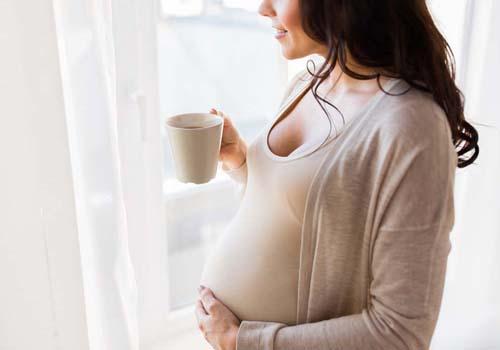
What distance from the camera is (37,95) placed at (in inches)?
33.2

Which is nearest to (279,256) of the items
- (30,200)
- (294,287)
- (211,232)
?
(294,287)

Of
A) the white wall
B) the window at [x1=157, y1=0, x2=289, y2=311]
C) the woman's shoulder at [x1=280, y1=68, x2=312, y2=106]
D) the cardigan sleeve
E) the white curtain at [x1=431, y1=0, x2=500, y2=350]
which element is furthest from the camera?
the white curtain at [x1=431, y1=0, x2=500, y2=350]

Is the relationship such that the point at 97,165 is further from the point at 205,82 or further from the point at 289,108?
the point at 205,82

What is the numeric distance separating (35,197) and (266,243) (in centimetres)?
41

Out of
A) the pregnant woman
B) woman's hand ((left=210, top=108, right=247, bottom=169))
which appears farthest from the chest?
woman's hand ((left=210, top=108, right=247, bottom=169))

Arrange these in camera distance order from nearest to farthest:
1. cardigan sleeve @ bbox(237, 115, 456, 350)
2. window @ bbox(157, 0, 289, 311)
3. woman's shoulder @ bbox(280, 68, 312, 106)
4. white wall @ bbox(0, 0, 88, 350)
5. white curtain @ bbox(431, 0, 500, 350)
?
cardigan sleeve @ bbox(237, 115, 456, 350) → white wall @ bbox(0, 0, 88, 350) → woman's shoulder @ bbox(280, 68, 312, 106) → window @ bbox(157, 0, 289, 311) → white curtain @ bbox(431, 0, 500, 350)

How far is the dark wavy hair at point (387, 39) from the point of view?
766 mm

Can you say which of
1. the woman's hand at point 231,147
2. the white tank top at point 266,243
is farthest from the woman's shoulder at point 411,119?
the woman's hand at point 231,147

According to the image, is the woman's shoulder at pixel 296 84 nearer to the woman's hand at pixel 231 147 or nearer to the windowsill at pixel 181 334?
the woman's hand at pixel 231 147

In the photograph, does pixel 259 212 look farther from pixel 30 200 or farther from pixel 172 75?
pixel 172 75

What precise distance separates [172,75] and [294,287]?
77cm

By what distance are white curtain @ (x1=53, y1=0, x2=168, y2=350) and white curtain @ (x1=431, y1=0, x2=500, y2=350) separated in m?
0.90

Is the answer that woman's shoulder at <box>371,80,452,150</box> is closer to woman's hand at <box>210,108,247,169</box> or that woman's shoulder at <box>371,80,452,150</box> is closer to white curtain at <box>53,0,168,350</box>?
woman's hand at <box>210,108,247,169</box>

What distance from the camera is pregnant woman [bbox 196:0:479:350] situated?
2.39 ft
